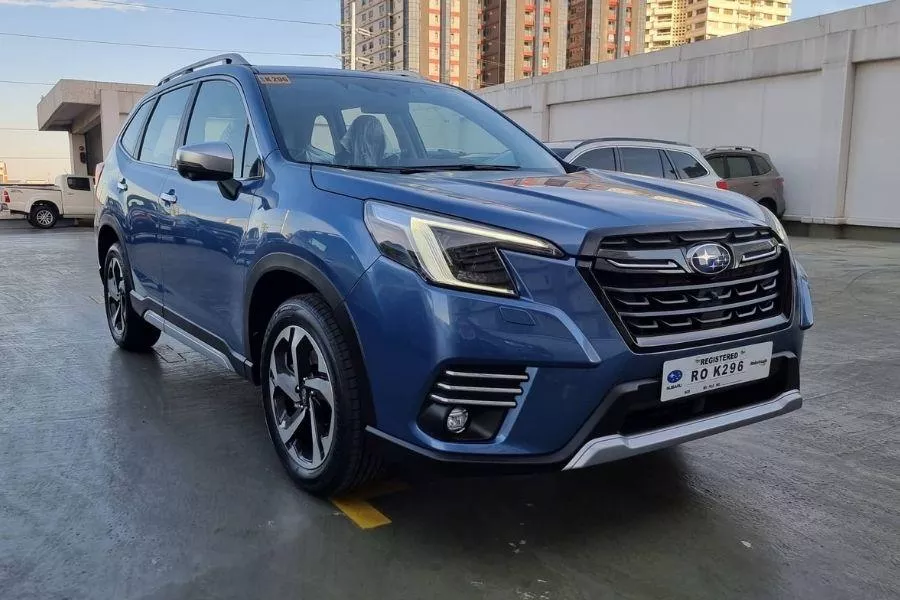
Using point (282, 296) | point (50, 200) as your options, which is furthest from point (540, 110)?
point (282, 296)

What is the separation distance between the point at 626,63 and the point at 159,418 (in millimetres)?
18760

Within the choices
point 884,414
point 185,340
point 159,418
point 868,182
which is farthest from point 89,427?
point 868,182

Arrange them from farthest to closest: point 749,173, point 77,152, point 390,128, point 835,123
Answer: point 77,152 → point 835,123 → point 749,173 → point 390,128

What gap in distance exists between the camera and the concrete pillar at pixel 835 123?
598 inches

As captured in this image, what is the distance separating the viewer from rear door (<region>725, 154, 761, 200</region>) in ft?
46.0

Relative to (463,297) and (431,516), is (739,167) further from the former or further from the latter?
(463,297)

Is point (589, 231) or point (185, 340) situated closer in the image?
point (589, 231)

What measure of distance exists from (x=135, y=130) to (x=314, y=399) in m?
3.13

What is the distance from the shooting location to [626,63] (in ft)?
66.6

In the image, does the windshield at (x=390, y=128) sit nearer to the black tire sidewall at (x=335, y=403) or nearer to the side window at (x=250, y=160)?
the side window at (x=250, y=160)

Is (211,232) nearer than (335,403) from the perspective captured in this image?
No

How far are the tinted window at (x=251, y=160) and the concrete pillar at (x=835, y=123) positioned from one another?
14942 millimetres

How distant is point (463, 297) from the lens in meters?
2.32

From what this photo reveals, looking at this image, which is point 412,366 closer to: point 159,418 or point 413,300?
point 413,300
